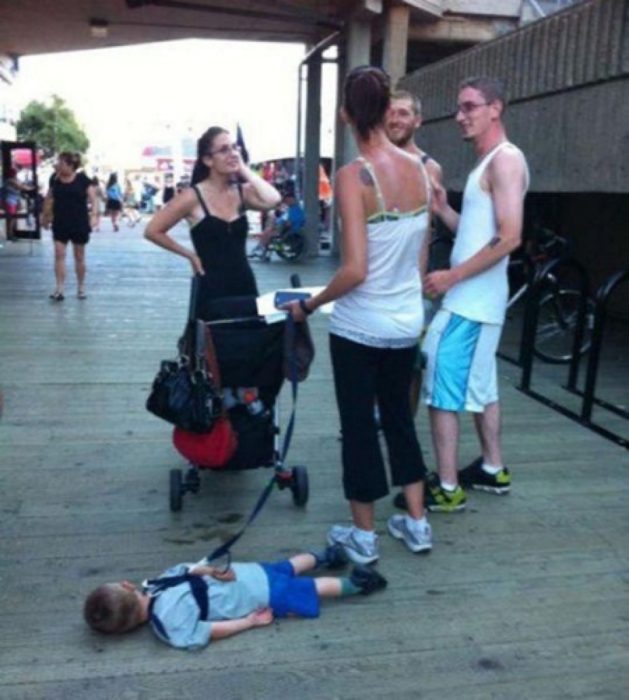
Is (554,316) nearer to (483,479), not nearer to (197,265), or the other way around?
(483,479)

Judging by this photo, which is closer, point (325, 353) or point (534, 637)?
point (534, 637)

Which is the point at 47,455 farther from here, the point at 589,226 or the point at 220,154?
the point at 589,226

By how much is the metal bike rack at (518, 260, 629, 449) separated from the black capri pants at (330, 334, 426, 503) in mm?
2160

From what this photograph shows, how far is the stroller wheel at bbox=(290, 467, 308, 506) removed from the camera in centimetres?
395

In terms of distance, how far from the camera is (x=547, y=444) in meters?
5.00

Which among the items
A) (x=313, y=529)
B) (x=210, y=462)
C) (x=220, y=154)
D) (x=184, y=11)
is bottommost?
(x=313, y=529)

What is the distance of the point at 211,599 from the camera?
2867 millimetres

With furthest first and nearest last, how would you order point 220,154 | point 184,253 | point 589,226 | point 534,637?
point 589,226 < point 184,253 < point 220,154 < point 534,637

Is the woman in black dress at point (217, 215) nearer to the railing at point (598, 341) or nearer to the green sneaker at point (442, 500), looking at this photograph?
the green sneaker at point (442, 500)

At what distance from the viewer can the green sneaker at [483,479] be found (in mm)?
4184

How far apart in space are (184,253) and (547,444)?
7.90ft

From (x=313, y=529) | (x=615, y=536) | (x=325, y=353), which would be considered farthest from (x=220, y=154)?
(x=325, y=353)

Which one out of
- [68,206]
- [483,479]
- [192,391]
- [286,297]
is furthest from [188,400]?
[68,206]

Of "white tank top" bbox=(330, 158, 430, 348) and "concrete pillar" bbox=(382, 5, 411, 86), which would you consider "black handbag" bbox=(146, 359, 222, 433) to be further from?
"concrete pillar" bbox=(382, 5, 411, 86)
